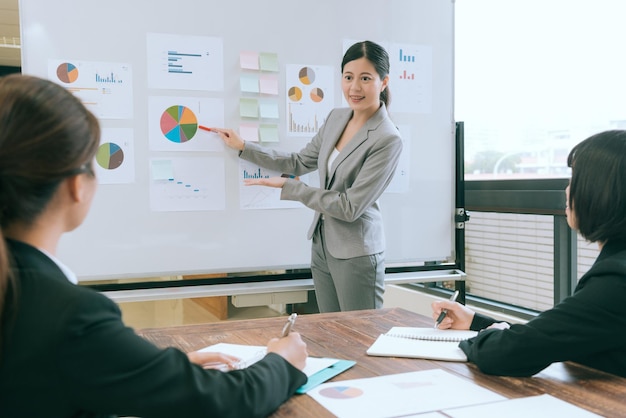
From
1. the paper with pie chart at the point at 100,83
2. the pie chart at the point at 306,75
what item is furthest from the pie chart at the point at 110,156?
the pie chart at the point at 306,75

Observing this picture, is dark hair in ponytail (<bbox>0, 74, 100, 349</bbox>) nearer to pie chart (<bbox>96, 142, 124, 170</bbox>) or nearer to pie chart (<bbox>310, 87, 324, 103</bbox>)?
pie chart (<bbox>96, 142, 124, 170</bbox>)

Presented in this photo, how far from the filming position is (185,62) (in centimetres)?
237

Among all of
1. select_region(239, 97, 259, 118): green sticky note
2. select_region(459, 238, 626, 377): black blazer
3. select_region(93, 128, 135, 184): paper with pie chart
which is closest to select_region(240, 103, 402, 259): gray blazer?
select_region(239, 97, 259, 118): green sticky note

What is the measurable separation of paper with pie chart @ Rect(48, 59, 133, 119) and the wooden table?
3.63 feet

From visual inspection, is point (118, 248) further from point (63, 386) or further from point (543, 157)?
point (543, 157)

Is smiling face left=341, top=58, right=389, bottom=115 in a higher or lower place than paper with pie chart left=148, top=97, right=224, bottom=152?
higher

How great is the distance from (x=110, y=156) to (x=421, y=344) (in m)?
1.50

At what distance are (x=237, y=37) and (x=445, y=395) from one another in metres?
1.88

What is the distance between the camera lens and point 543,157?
297 centimetres

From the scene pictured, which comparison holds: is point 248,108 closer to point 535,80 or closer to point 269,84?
point 269,84

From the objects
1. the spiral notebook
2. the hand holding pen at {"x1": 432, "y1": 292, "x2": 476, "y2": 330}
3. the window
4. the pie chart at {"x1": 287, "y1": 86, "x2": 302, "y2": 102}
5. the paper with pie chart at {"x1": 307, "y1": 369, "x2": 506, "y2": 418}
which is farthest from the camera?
the window

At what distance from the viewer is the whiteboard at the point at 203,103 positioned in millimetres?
2246

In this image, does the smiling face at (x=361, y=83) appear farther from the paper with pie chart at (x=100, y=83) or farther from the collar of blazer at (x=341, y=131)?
the paper with pie chart at (x=100, y=83)

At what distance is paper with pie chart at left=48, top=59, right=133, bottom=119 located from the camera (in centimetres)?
221
